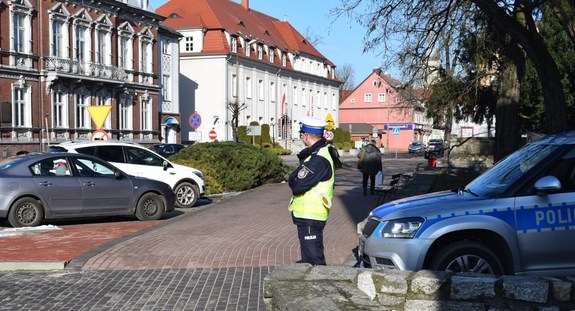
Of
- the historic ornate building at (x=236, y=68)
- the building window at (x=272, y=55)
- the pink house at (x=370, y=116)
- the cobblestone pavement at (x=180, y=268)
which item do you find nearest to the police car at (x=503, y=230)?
the cobblestone pavement at (x=180, y=268)

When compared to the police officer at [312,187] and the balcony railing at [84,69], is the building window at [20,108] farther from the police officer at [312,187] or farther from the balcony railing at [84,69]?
the police officer at [312,187]

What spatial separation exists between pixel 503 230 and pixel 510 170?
1028 mm

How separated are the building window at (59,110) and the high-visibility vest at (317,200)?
3842 cm

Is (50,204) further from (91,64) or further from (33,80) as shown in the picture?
(91,64)

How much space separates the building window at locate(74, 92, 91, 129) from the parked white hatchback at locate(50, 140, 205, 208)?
28136 mm

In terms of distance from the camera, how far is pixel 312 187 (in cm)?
680

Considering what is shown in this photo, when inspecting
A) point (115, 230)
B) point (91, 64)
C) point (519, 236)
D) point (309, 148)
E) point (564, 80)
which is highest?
point (91, 64)

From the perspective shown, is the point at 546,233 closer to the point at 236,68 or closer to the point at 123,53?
the point at 123,53

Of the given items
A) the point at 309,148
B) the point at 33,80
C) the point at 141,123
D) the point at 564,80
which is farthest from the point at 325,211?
the point at 141,123

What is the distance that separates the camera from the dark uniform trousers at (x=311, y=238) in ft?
22.6

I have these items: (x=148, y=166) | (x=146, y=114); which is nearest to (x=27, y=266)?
(x=148, y=166)

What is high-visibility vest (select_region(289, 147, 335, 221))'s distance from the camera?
6836mm

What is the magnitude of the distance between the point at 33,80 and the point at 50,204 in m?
29.7

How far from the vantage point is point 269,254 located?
34.1 feet
